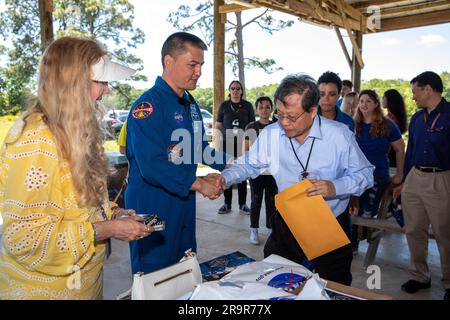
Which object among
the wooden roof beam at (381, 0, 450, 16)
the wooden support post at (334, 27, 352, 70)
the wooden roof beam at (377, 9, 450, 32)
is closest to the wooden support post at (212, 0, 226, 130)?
the wooden support post at (334, 27, 352, 70)

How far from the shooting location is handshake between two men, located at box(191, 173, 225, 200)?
93.7 inches

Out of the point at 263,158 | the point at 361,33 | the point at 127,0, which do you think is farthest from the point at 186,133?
the point at 127,0

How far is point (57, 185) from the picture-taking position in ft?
4.70

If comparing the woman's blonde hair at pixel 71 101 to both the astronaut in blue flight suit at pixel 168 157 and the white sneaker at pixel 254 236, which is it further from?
the white sneaker at pixel 254 236

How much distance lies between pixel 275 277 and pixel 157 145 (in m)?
1.12

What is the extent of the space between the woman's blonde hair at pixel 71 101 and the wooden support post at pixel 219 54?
6450 millimetres

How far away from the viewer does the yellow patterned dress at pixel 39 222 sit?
134cm

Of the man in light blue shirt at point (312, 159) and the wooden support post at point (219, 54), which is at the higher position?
the wooden support post at point (219, 54)

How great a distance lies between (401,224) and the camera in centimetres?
391

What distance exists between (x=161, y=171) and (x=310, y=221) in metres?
0.86

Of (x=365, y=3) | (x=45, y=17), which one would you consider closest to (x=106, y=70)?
(x=45, y=17)

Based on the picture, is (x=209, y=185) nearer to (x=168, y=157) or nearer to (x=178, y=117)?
(x=168, y=157)

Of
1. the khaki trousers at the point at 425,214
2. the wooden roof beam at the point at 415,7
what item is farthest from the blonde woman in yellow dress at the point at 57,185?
the wooden roof beam at the point at 415,7

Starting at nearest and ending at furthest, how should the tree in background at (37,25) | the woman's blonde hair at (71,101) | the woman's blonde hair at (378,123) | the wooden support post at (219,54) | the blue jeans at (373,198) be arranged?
the woman's blonde hair at (71,101), the woman's blonde hair at (378,123), the blue jeans at (373,198), the wooden support post at (219,54), the tree in background at (37,25)
